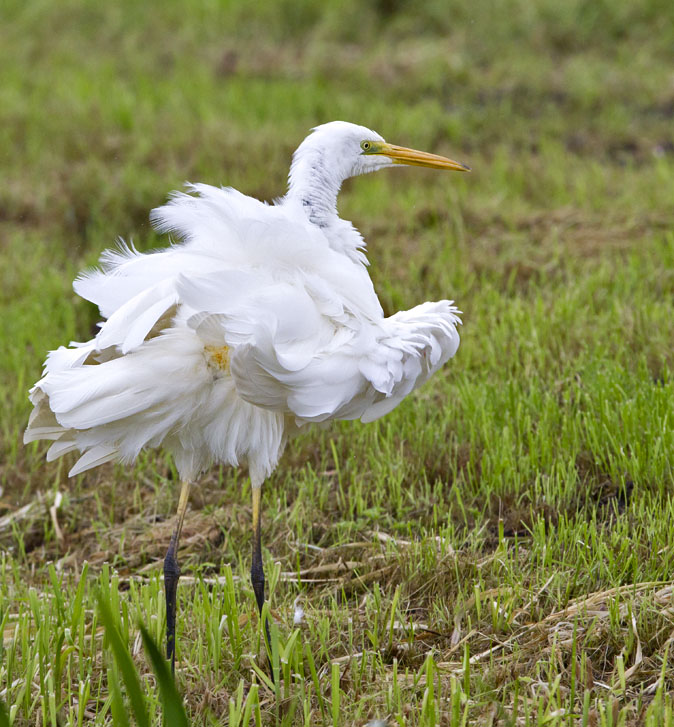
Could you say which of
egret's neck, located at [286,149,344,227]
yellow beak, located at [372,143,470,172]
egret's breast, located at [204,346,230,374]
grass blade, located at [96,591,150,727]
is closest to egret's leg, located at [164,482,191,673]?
egret's breast, located at [204,346,230,374]

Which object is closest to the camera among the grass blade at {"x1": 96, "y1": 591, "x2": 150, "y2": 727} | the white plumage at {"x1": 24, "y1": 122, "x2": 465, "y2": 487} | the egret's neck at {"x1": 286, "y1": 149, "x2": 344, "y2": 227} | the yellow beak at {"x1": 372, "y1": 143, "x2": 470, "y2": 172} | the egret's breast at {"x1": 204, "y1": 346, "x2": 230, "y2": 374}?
the grass blade at {"x1": 96, "y1": 591, "x2": 150, "y2": 727}

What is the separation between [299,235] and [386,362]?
471 mm

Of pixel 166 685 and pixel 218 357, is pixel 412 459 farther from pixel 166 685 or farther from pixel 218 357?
pixel 166 685

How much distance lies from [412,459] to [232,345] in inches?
68.5

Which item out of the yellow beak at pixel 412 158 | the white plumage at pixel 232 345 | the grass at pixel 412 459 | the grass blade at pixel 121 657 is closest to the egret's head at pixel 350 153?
the yellow beak at pixel 412 158

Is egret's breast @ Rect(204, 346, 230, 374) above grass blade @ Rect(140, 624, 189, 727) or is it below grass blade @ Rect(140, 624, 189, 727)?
above

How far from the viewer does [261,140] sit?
25.0 feet

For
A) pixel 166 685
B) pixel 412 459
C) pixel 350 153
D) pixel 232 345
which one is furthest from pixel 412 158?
pixel 166 685

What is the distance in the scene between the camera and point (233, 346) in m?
2.51

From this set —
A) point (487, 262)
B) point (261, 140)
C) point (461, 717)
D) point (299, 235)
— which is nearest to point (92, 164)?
point (261, 140)

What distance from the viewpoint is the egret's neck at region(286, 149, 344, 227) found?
326 cm

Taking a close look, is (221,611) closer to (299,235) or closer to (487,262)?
(299,235)

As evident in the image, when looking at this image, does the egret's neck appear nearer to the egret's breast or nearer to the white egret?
the white egret

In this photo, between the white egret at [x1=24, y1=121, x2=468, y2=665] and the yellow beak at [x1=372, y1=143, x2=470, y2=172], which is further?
the yellow beak at [x1=372, y1=143, x2=470, y2=172]
